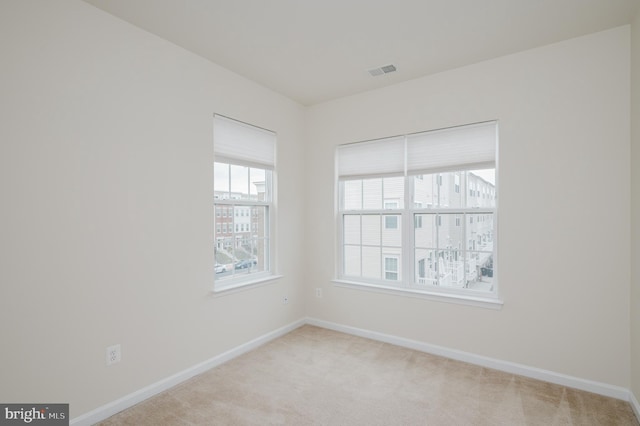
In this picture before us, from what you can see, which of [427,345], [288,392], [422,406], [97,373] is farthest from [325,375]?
[97,373]

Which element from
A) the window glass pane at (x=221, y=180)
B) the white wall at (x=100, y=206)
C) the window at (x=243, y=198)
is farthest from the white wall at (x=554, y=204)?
the white wall at (x=100, y=206)

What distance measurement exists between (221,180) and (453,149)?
2.38m

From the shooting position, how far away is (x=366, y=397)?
2.58 m

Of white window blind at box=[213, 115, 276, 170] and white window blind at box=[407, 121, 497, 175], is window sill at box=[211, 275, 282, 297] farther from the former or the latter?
white window blind at box=[407, 121, 497, 175]

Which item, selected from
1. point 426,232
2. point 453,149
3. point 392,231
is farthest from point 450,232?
point 453,149

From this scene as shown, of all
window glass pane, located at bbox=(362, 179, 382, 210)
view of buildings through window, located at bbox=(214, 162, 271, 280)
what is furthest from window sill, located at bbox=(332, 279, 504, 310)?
view of buildings through window, located at bbox=(214, 162, 271, 280)

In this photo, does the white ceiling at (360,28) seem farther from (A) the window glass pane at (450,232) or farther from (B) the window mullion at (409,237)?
(A) the window glass pane at (450,232)

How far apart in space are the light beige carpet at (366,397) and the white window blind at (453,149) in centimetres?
195

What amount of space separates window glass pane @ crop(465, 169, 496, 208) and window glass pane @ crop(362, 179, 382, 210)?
98cm

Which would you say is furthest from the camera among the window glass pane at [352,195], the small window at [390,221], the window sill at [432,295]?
the window glass pane at [352,195]

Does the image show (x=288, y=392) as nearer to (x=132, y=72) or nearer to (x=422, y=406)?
(x=422, y=406)

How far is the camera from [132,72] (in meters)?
2.52

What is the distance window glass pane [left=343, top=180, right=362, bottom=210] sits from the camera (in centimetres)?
404

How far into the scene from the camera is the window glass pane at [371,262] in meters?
3.88
